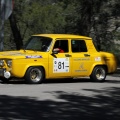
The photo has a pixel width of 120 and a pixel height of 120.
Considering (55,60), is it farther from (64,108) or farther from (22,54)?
(64,108)

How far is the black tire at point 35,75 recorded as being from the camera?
51.3 feet

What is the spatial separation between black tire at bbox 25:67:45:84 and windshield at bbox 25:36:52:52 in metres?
0.80

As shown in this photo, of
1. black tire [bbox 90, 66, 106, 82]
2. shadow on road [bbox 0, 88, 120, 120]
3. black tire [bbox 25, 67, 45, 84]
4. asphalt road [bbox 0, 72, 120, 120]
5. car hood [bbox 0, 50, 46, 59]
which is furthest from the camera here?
black tire [bbox 90, 66, 106, 82]

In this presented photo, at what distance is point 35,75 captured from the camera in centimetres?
1588

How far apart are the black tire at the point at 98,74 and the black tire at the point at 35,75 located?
219cm

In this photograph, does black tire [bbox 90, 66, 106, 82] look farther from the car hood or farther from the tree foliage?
the tree foliage

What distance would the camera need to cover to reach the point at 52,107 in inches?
426

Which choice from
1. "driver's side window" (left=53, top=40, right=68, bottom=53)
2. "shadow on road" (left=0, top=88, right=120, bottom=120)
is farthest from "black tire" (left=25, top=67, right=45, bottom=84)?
"shadow on road" (left=0, top=88, right=120, bottom=120)

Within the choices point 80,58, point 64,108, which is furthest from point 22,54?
point 64,108

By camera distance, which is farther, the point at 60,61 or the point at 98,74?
the point at 98,74

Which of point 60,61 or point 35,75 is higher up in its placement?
point 60,61

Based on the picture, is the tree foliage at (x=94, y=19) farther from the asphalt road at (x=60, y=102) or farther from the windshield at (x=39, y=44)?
the asphalt road at (x=60, y=102)

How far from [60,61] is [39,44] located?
106cm

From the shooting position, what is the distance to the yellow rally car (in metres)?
15.5
